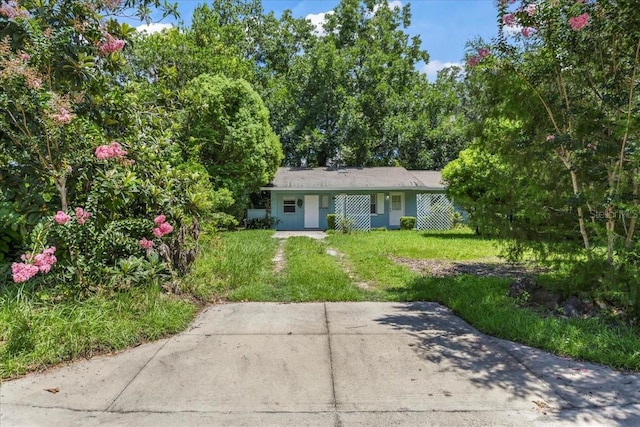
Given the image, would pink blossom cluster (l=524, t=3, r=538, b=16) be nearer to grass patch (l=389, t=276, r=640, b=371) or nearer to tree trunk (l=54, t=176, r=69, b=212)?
grass patch (l=389, t=276, r=640, b=371)

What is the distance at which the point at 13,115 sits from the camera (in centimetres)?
449

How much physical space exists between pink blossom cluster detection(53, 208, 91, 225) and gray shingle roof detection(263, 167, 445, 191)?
52.2ft

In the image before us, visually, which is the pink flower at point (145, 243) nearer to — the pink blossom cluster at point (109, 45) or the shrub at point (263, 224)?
the pink blossom cluster at point (109, 45)

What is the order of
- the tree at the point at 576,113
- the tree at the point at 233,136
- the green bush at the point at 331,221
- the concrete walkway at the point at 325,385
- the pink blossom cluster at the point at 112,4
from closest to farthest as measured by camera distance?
1. the concrete walkway at the point at 325,385
2. the tree at the point at 576,113
3. the pink blossom cluster at the point at 112,4
4. the tree at the point at 233,136
5. the green bush at the point at 331,221

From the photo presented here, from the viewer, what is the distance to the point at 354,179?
22.5m

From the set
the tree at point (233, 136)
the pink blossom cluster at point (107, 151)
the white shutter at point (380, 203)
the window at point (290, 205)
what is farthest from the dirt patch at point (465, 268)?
the window at point (290, 205)

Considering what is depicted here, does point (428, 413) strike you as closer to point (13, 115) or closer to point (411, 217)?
point (13, 115)

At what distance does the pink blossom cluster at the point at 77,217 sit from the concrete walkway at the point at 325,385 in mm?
1533

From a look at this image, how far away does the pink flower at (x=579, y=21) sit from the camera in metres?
4.49

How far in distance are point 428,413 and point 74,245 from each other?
4.18m

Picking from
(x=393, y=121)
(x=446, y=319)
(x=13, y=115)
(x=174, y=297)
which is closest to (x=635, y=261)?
(x=446, y=319)

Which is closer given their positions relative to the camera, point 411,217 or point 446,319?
point 446,319

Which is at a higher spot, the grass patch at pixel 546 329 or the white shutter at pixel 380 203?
the white shutter at pixel 380 203

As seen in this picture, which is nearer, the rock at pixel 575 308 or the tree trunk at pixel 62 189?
the tree trunk at pixel 62 189
